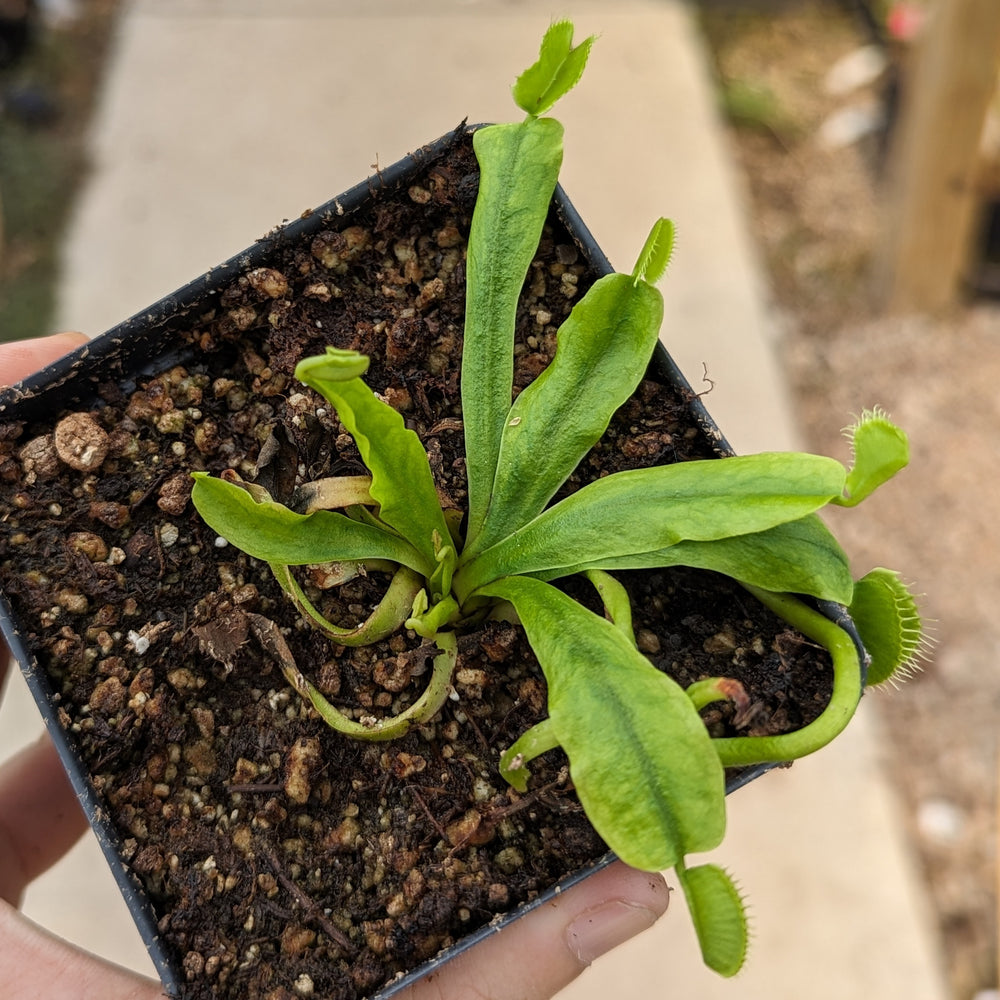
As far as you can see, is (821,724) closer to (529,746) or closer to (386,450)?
(529,746)

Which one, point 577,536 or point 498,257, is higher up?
point 498,257

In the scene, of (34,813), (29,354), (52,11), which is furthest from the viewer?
(52,11)

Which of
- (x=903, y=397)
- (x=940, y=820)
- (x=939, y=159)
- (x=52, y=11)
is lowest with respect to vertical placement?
(x=940, y=820)

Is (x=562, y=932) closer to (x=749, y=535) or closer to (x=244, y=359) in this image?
(x=749, y=535)

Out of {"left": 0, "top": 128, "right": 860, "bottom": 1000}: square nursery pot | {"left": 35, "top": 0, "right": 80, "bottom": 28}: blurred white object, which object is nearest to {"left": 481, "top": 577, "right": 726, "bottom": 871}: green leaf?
{"left": 0, "top": 128, "right": 860, "bottom": 1000}: square nursery pot

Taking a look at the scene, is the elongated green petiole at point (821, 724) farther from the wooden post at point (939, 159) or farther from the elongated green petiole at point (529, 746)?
the wooden post at point (939, 159)

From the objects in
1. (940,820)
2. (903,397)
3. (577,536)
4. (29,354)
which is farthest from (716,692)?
(903,397)

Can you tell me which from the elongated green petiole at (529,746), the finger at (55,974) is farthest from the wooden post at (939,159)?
the finger at (55,974)
